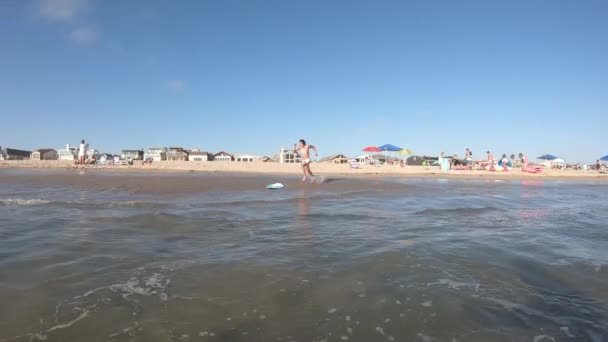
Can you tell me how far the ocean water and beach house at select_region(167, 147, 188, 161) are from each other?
71.5 meters

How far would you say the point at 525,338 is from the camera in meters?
2.00

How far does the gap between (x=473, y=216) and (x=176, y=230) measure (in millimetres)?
5120

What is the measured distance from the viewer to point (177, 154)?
Answer: 75.2 meters

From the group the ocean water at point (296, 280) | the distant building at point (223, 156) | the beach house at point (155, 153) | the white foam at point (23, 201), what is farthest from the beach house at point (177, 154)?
the ocean water at point (296, 280)

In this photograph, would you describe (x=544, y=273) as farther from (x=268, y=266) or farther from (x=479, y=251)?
(x=268, y=266)

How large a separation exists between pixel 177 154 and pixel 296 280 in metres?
78.0

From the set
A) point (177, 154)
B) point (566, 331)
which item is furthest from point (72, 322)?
point (177, 154)

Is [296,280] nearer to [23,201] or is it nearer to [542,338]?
[542,338]

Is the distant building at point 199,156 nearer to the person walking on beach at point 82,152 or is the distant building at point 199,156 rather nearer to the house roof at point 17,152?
the house roof at point 17,152

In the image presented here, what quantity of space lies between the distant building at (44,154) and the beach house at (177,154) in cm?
2696

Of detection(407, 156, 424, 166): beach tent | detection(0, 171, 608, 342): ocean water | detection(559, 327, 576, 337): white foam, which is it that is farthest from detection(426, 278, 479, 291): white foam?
detection(407, 156, 424, 166): beach tent

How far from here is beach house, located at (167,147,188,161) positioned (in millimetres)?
73225

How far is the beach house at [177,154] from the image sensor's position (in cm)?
7322

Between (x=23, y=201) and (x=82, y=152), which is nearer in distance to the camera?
(x=23, y=201)
